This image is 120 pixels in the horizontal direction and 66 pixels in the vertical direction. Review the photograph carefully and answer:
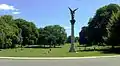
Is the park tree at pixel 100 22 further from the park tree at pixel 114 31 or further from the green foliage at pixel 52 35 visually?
the green foliage at pixel 52 35

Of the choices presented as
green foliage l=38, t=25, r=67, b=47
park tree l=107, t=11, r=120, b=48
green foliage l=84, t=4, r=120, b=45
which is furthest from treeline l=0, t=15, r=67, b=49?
park tree l=107, t=11, r=120, b=48

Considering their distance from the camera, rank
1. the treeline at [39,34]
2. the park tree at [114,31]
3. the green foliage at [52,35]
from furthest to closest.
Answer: the green foliage at [52,35] < the treeline at [39,34] < the park tree at [114,31]

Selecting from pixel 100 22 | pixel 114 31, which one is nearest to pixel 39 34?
pixel 100 22

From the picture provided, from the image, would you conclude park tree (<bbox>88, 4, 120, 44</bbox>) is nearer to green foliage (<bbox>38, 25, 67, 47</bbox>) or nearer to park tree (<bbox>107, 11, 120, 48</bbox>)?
park tree (<bbox>107, 11, 120, 48</bbox>)

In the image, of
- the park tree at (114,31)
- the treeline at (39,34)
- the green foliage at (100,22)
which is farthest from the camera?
the treeline at (39,34)

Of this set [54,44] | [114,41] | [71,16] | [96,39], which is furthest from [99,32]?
[54,44]

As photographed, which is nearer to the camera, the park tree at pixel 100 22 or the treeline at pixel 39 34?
the park tree at pixel 100 22

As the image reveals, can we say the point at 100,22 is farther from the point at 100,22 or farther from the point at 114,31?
the point at 114,31

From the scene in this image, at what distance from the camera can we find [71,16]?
5888 cm

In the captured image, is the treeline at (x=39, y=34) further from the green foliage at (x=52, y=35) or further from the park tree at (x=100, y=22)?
the park tree at (x=100, y=22)

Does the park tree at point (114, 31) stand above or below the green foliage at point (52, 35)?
below

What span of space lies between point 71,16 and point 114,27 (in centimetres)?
991

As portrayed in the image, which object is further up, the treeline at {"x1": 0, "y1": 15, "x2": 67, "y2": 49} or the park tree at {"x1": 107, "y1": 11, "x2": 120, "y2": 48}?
the treeline at {"x1": 0, "y1": 15, "x2": 67, "y2": 49}

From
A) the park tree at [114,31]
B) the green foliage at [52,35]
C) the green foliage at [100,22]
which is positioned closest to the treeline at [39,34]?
the green foliage at [52,35]
